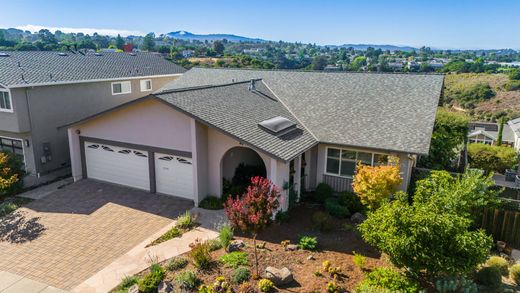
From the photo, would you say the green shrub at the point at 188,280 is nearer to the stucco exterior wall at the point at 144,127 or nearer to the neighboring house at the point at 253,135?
the neighboring house at the point at 253,135

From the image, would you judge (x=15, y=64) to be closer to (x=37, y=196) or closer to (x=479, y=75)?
(x=37, y=196)

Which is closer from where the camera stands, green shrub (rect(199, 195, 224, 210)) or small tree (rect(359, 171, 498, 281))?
small tree (rect(359, 171, 498, 281))

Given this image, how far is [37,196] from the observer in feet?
57.2

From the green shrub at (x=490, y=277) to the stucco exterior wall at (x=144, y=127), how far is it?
11440mm

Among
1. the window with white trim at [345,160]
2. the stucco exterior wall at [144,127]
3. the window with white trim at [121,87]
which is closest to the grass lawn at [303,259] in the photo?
the window with white trim at [345,160]

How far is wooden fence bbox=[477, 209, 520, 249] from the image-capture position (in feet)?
44.0

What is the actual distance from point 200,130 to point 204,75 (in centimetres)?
1397

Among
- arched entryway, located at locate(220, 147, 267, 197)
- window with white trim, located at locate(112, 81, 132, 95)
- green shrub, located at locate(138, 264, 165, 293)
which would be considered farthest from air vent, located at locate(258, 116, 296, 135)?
window with white trim, located at locate(112, 81, 132, 95)

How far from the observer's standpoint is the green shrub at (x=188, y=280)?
10016 millimetres

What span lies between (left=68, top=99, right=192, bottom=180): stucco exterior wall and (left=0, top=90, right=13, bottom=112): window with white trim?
12.6 ft

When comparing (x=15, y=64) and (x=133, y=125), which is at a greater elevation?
(x=15, y=64)

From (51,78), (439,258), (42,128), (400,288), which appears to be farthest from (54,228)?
(439,258)

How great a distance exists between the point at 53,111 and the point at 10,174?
15.2 ft

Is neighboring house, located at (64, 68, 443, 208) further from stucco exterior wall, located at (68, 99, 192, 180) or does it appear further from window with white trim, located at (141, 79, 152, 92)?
window with white trim, located at (141, 79, 152, 92)
